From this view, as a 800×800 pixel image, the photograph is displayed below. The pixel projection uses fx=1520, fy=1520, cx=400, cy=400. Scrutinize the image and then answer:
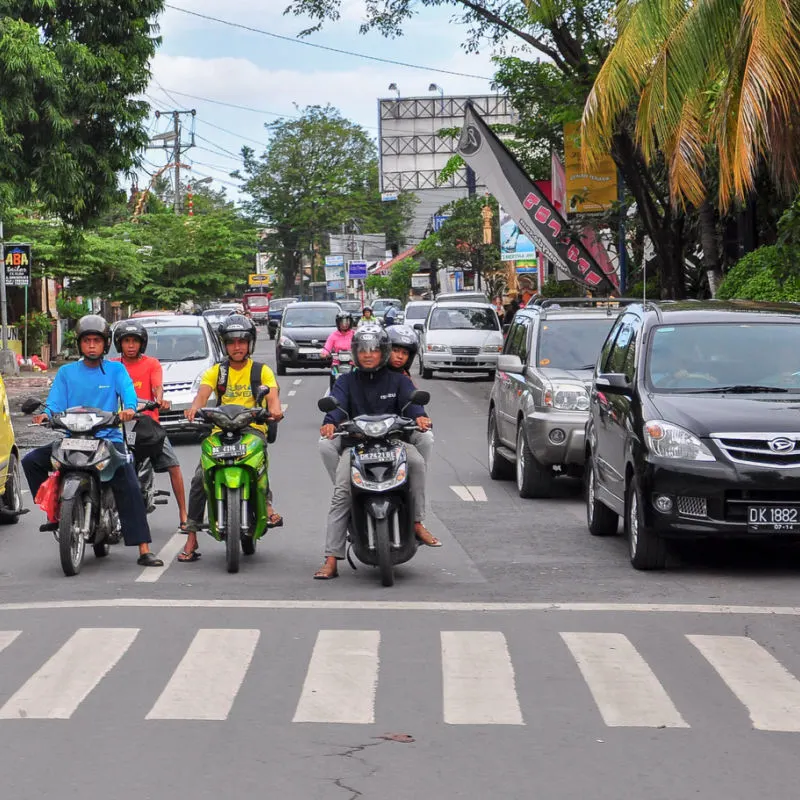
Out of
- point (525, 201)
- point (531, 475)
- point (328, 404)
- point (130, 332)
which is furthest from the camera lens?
point (525, 201)

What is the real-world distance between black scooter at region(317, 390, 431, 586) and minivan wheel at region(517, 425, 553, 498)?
4.67 metres

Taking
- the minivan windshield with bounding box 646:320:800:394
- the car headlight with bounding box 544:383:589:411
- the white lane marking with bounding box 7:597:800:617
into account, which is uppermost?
the minivan windshield with bounding box 646:320:800:394

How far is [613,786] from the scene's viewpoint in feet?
17.8

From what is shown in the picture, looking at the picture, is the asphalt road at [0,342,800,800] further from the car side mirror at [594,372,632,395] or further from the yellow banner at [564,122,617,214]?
the yellow banner at [564,122,617,214]

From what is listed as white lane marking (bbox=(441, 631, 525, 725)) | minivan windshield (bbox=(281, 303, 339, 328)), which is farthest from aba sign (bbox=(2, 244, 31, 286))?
white lane marking (bbox=(441, 631, 525, 725))

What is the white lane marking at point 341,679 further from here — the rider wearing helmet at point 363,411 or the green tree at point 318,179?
the green tree at point 318,179

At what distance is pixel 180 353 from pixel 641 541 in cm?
1247

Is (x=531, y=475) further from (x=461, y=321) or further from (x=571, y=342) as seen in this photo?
(x=461, y=321)

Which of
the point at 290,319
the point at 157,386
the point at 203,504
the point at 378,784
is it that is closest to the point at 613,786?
the point at 378,784

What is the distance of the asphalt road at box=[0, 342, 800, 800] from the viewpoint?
560 centimetres

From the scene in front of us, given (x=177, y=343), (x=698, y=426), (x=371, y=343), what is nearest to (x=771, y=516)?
(x=698, y=426)

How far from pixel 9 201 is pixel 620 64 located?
11.2 meters

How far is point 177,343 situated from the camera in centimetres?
2184

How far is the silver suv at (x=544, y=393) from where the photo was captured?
46.7ft
